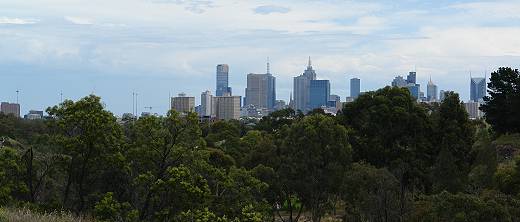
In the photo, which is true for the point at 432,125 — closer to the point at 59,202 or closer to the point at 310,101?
the point at 59,202

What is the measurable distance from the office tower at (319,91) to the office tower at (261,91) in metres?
12.9

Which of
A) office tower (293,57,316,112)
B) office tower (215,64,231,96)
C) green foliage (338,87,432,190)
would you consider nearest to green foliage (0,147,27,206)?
green foliage (338,87,432,190)

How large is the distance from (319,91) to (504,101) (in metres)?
115

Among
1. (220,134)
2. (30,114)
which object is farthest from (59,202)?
(30,114)

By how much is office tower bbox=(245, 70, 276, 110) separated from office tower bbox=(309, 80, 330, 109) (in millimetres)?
12909

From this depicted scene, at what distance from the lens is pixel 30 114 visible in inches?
3895

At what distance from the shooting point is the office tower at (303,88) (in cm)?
14738

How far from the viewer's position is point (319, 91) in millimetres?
153125

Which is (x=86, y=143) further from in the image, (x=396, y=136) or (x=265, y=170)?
(x=396, y=136)

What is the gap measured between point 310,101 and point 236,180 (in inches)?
5064

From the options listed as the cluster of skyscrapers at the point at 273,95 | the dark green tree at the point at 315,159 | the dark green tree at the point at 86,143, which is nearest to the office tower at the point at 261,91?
the cluster of skyscrapers at the point at 273,95

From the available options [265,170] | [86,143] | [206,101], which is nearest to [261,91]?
[206,101]

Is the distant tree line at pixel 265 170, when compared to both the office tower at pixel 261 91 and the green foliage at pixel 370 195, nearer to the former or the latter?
the green foliage at pixel 370 195

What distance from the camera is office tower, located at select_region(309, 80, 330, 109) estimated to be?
493 feet
